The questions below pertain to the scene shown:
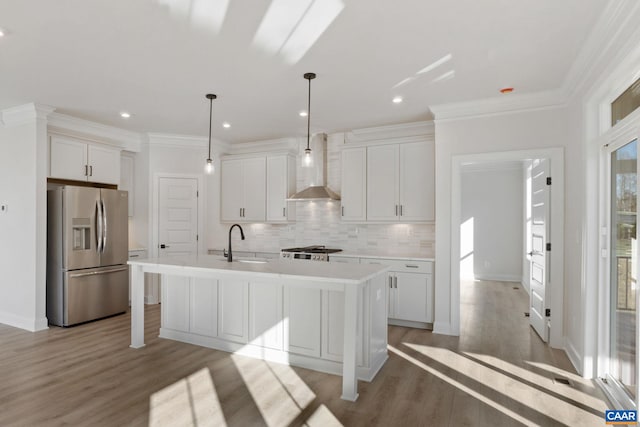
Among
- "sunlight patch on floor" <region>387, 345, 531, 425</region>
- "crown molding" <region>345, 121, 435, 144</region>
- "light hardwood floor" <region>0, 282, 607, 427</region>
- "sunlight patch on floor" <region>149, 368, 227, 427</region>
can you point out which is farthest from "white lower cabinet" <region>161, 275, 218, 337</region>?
"crown molding" <region>345, 121, 435, 144</region>

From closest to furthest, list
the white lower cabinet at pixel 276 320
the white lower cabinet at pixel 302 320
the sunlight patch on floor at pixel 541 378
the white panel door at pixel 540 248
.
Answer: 1. the sunlight patch on floor at pixel 541 378
2. the white lower cabinet at pixel 276 320
3. the white lower cabinet at pixel 302 320
4. the white panel door at pixel 540 248

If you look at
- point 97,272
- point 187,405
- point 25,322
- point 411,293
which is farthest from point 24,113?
point 411,293

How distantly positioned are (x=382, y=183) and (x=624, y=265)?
2.89 m

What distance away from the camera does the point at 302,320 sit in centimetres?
335

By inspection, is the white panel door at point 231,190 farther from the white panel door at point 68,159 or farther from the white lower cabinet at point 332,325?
the white lower cabinet at point 332,325

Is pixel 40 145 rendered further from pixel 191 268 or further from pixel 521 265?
pixel 521 265

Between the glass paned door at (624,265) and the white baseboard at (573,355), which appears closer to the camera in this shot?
the glass paned door at (624,265)

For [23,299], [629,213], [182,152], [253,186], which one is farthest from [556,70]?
[23,299]

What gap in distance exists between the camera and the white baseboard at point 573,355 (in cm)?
319

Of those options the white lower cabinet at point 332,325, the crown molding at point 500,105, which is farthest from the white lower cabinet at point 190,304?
the crown molding at point 500,105

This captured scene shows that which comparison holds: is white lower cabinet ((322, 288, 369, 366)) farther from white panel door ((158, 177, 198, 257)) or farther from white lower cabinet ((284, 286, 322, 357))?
white panel door ((158, 177, 198, 257))

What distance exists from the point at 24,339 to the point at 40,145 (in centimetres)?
228

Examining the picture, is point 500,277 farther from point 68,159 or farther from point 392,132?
point 68,159

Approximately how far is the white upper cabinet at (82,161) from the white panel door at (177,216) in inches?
28.7
